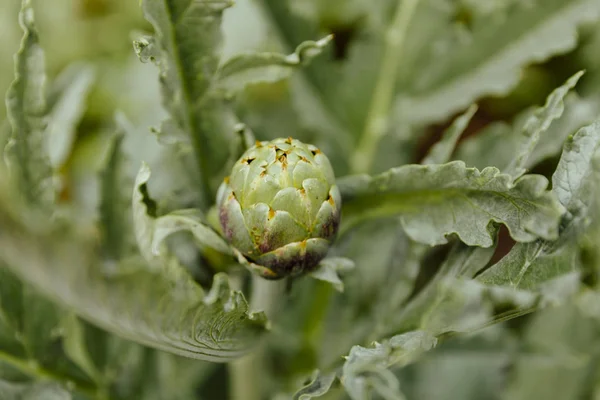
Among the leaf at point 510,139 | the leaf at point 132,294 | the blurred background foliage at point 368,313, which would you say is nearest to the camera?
the leaf at point 132,294

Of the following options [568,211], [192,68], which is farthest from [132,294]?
[568,211]

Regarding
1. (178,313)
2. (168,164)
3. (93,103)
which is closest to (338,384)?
(178,313)

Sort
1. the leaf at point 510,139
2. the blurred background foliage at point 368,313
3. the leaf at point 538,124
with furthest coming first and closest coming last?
the blurred background foliage at point 368,313
the leaf at point 510,139
the leaf at point 538,124

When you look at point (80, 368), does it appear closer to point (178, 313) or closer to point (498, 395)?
point (178, 313)

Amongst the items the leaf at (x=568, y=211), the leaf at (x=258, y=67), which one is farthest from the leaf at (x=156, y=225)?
the leaf at (x=568, y=211)

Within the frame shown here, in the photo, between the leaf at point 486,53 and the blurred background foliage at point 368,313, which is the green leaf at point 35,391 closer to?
the blurred background foliage at point 368,313

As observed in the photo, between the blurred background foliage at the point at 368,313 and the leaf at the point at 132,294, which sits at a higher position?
the leaf at the point at 132,294

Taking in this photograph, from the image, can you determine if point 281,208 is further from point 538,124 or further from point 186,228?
point 538,124
